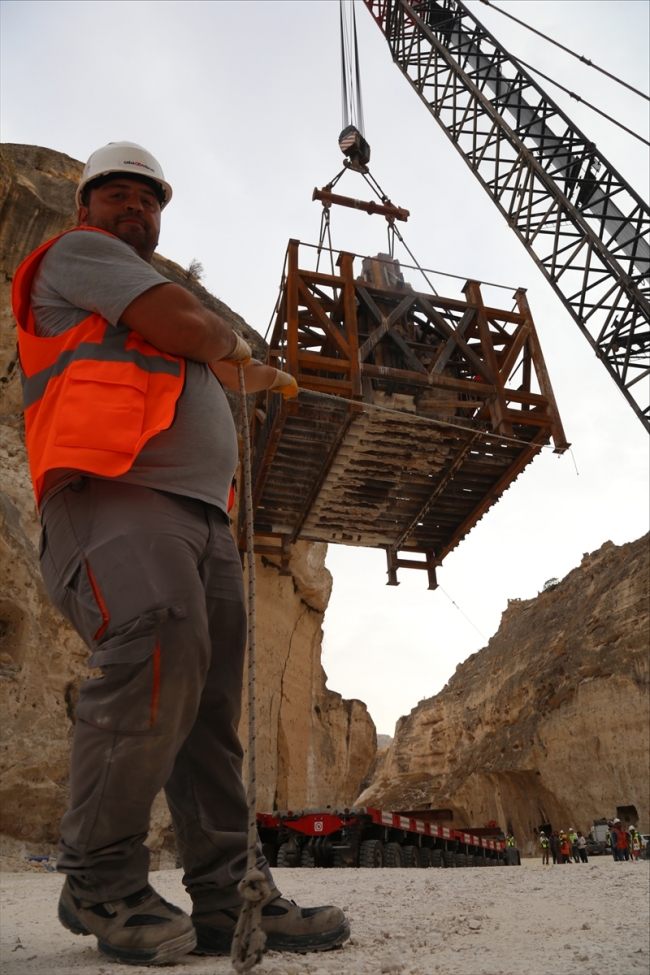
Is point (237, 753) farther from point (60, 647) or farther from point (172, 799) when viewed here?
point (60, 647)

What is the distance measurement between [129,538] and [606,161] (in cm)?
1731

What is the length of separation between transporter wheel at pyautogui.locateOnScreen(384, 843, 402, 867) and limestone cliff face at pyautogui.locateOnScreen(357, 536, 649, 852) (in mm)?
16790

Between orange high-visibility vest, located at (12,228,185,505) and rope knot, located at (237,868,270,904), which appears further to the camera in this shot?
orange high-visibility vest, located at (12,228,185,505)

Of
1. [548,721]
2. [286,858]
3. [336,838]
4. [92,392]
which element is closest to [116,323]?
[92,392]

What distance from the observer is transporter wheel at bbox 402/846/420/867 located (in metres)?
11.8

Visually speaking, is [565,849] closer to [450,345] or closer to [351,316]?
[450,345]

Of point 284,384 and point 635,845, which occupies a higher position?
point 284,384

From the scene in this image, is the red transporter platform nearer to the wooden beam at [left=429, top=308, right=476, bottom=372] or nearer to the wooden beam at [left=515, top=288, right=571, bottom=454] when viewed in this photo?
the wooden beam at [left=515, top=288, right=571, bottom=454]

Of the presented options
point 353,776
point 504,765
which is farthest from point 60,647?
point 504,765

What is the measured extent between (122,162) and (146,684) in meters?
1.52

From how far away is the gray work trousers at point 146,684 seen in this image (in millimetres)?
1824

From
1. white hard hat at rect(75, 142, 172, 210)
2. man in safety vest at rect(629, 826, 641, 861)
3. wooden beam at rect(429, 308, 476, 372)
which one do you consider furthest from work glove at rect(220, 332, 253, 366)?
man in safety vest at rect(629, 826, 641, 861)

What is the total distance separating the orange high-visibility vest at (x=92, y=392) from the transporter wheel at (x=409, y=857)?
11.3 m

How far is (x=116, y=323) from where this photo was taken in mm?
2098
